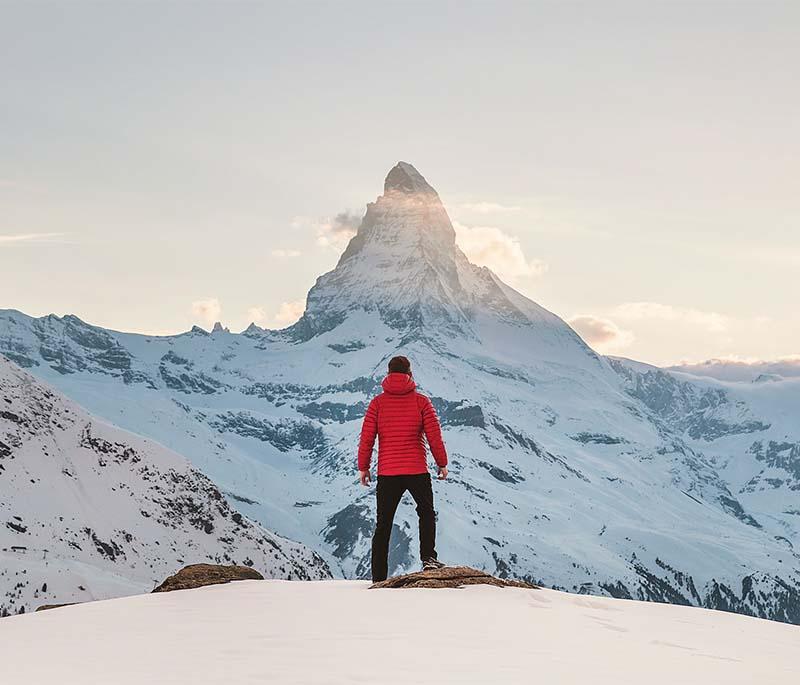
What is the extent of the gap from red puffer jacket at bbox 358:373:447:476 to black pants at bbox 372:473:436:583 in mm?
171

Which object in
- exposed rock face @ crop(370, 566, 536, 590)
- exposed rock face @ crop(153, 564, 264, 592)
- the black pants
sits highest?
the black pants

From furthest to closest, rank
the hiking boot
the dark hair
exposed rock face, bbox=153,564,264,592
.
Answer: exposed rock face, bbox=153,564,264,592 < the hiking boot < the dark hair

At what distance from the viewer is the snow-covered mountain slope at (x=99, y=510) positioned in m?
139

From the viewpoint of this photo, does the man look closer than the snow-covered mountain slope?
Yes

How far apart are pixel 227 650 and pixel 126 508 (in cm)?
15962

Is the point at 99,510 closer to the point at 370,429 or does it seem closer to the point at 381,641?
the point at 370,429

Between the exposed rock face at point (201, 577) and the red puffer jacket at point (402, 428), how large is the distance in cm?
409

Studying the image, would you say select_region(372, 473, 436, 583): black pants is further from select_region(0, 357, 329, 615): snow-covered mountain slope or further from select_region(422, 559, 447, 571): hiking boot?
select_region(0, 357, 329, 615): snow-covered mountain slope

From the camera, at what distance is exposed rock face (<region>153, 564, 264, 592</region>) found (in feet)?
65.8

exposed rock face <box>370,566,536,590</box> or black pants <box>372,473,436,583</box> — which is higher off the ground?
black pants <box>372,473,436,583</box>

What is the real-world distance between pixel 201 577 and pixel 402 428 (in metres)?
5.74

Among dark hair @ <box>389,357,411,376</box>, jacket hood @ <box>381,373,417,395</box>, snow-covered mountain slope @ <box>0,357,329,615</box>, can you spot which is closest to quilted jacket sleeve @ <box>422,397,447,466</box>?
jacket hood @ <box>381,373,417,395</box>

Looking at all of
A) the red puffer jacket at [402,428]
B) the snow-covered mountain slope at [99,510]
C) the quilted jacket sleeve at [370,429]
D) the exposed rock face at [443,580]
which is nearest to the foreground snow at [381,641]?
the exposed rock face at [443,580]

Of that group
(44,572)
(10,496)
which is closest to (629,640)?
(44,572)
